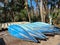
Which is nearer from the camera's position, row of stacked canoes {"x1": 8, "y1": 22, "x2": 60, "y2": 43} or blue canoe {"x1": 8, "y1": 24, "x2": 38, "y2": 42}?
blue canoe {"x1": 8, "y1": 24, "x2": 38, "y2": 42}

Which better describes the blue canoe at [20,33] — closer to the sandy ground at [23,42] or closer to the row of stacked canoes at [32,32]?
the row of stacked canoes at [32,32]

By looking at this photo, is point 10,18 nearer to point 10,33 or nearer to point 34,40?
point 10,33

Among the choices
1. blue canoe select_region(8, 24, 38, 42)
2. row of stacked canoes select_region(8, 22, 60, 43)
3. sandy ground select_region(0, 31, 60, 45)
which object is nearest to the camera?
sandy ground select_region(0, 31, 60, 45)

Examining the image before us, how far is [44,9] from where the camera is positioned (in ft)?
46.5

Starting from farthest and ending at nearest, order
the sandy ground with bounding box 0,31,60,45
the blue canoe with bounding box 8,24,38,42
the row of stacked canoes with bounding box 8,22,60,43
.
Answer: the row of stacked canoes with bounding box 8,22,60,43 → the blue canoe with bounding box 8,24,38,42 → the sandy ground with bounding box 0,31,60,45

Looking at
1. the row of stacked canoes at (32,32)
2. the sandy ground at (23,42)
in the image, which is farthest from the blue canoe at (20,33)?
the sandy ground at (23,42)

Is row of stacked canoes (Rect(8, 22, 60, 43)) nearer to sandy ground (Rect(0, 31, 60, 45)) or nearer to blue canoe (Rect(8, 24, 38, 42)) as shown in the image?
blue canoe (Rect(8, 24, 38, 42))

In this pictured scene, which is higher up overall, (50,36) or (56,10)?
(56,10)

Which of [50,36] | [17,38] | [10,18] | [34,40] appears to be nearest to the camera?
[34,40]

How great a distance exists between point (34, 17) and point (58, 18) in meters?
2.24

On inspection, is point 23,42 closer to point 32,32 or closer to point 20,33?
point 20,33

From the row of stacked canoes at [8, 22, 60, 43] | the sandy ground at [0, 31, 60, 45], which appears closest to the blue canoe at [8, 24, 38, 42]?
the row of stacked canoes at [8, 22, 60, 43]

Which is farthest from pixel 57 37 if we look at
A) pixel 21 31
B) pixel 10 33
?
pixel 10 33

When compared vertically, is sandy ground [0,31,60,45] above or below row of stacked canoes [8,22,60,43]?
below
